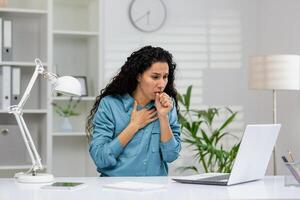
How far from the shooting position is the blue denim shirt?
279 centimetres

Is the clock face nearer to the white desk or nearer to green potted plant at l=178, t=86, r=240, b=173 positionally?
green potted plant at l=178, t=86, r=240, b=173

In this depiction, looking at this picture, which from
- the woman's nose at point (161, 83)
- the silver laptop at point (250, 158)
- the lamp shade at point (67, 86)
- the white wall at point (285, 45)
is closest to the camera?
the silver laptop at point (250, 158)

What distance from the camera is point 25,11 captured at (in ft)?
13.9

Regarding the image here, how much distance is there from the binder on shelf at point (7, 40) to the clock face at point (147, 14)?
3.23 feet

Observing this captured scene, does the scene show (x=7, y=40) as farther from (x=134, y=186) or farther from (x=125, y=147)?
(x=134, y=186)

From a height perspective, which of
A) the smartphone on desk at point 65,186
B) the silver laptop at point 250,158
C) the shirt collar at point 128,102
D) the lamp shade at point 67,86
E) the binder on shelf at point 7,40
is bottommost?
the smartphone on desk at point 65,186

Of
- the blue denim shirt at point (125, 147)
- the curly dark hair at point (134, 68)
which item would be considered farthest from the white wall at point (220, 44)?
the blue denim shirt at point (125, 147)

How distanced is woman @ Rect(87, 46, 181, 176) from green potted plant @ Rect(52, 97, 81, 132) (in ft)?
4.92

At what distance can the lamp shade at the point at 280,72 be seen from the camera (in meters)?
4.11

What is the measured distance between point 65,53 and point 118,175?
205 centimetres

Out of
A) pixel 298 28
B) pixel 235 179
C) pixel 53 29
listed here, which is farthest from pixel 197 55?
pixel 235 179

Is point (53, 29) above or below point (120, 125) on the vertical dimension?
above

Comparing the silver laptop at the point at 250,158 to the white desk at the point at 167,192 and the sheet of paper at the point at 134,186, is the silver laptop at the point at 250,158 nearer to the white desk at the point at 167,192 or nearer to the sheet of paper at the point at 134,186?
the white desk at the point at 167,192

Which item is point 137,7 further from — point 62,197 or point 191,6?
point 62,197
